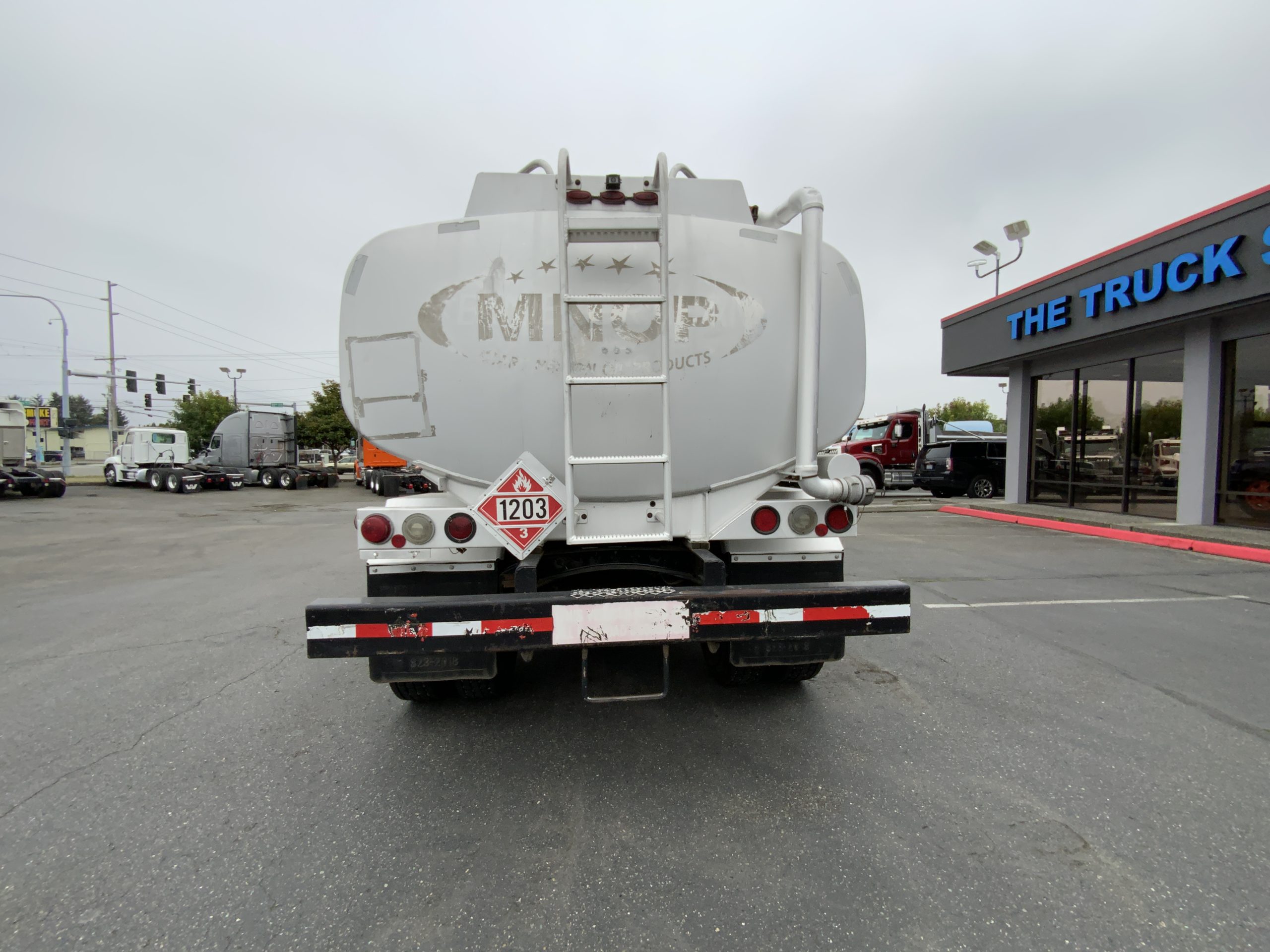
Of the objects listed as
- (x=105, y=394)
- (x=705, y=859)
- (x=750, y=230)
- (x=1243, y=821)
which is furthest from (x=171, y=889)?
(x=105, y=394)

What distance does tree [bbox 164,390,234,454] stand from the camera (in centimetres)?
4581

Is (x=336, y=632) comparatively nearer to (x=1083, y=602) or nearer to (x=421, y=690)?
(x=421, y=690)

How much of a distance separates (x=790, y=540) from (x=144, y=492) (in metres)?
28.5

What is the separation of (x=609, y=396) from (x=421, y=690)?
198 centimetres

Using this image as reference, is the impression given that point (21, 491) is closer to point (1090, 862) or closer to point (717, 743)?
point (717, 743)

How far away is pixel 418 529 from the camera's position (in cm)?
264

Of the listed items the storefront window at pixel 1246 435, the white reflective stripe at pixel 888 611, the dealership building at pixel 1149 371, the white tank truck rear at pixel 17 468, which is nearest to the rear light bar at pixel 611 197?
the white reflective stripe at pixel 888 611

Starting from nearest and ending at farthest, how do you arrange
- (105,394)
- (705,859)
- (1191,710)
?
(705,859)
(1191,710)
(105,394)

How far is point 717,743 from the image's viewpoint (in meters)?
2.92

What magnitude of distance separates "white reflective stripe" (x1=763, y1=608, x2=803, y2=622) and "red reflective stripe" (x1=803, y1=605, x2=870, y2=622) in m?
0.03

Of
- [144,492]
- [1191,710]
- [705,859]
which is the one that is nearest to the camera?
[705,859]

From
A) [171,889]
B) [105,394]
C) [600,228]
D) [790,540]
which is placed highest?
[105,394]

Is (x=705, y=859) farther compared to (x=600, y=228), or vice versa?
(x=600, y=228)

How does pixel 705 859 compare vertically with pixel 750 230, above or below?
below
